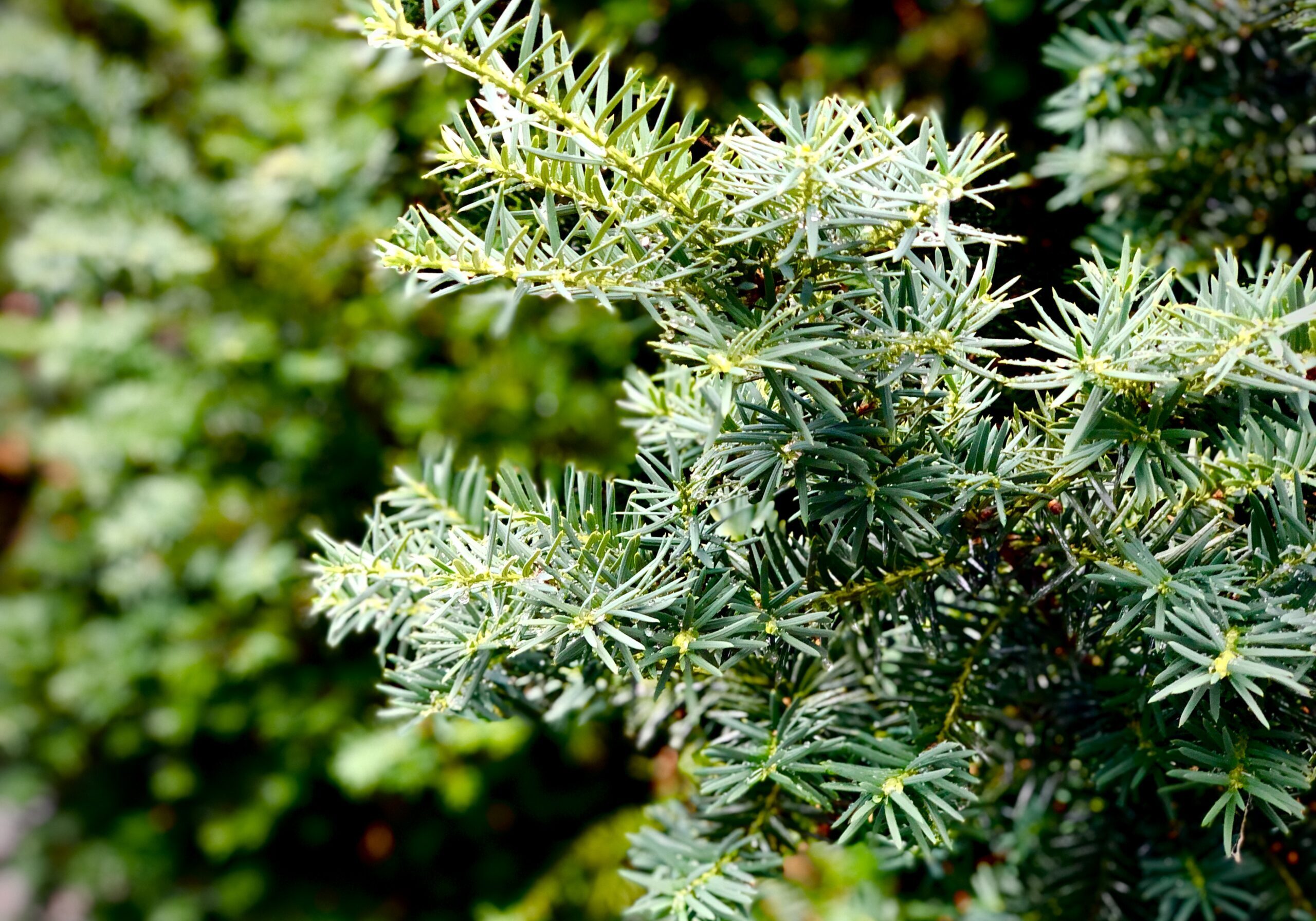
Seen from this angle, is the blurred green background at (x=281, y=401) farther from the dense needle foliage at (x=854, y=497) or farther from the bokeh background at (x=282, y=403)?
the dense needle foliage at (x=854, y=497)

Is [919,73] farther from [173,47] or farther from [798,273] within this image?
[173,47]

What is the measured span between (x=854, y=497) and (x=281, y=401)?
35.1 inches

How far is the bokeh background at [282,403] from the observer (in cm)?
84

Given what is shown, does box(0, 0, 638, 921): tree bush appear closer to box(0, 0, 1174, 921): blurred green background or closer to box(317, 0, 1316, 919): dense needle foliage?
box(0, 0, 1174, 921): blurred green background

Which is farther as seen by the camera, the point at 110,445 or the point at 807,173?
the point at 110,445

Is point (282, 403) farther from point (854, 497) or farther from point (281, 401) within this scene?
point (854, 497)

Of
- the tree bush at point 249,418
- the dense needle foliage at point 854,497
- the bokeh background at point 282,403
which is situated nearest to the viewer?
the dense needle foliage at point 854,497

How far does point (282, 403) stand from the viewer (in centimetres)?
106

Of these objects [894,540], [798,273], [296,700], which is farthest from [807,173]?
[296,700]

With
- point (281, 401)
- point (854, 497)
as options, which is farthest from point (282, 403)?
point (854, 497)

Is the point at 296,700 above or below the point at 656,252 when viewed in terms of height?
below

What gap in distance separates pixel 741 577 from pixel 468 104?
8.6 inches

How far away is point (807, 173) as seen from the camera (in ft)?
0.91

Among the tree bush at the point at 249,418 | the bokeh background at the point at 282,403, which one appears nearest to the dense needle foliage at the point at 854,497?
the bokeh background at the point at 282,403
